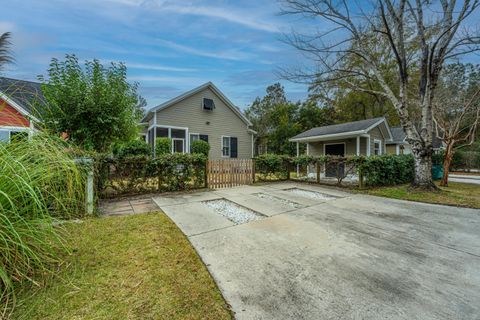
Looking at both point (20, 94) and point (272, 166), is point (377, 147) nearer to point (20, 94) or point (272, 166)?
point (272, 166)

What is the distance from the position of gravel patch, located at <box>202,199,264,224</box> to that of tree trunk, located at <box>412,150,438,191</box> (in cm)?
694

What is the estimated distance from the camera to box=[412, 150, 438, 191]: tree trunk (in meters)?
7.71

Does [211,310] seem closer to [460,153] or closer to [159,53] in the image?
[159,53]

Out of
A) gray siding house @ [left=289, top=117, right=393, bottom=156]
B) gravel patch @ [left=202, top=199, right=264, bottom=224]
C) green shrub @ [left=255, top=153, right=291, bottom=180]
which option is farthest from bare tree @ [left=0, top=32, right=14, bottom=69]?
gray siding house @ [left=289, top=117, right=393, bottom=156]

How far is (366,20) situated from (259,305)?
37.5 feet

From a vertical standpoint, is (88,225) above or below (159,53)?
below

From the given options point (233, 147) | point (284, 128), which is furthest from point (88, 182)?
point (284, 128)

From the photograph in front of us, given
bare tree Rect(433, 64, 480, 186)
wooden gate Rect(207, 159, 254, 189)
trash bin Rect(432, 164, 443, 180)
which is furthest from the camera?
trash bin Rect(432, 164, 443, 180)

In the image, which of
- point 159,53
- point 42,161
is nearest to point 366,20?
point 159,53

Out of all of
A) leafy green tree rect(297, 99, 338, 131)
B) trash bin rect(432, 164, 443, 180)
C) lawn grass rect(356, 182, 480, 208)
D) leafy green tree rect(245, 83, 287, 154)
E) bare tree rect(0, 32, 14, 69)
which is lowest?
lawn grass rect(356, 182, 480, 208)

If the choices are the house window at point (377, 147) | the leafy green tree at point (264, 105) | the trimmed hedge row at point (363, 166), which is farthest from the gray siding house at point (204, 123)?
the leafy green tree at point (264, 105)

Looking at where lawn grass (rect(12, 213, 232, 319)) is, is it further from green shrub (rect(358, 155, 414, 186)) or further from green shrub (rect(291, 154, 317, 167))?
green shrub (rect(291, 154, 317, 167))

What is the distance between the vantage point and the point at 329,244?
10.6ft

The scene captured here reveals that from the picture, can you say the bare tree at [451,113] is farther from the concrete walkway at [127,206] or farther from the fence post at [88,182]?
the fence post at [88,182]
